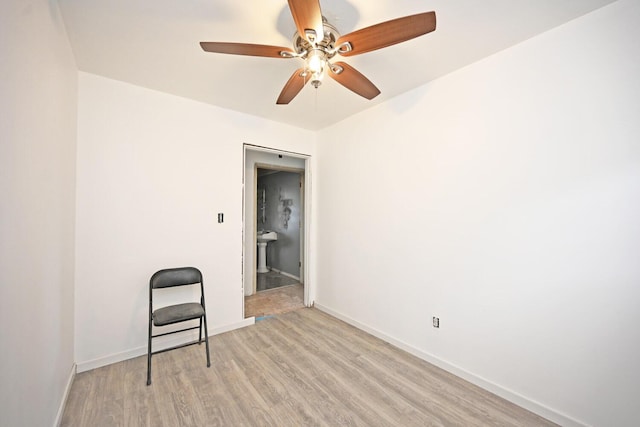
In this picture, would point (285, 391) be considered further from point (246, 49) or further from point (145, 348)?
point (246, 49)

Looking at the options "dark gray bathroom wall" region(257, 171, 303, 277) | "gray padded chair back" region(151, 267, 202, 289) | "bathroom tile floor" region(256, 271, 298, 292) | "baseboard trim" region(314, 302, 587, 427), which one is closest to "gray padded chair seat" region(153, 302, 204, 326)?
"gray padded chair back" region(151, 267, 202, 289)

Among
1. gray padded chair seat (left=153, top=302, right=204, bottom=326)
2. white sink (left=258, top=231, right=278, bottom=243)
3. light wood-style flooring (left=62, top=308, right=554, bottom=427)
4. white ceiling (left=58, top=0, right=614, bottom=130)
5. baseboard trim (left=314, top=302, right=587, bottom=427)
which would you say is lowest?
light wood-style flooring (left=62, top=308, right=554, bottom=427)

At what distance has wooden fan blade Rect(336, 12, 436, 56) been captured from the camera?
3.77ft

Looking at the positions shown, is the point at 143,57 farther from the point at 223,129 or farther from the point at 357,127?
the point at 357,127

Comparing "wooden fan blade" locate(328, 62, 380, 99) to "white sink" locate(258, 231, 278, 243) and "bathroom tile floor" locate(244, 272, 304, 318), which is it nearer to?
"bathroom tile floor" locate(244, 272, 304, 318)

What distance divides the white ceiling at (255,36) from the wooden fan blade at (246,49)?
23 cm


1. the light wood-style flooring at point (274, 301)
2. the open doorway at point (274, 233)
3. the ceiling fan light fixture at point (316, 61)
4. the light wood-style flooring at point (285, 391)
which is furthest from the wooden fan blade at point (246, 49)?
the light wood-style flooring at point (274, 301)

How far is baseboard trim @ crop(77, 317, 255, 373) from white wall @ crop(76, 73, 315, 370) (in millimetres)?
11

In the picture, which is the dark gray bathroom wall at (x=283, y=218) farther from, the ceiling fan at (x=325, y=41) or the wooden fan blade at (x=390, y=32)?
the wooden fan blade at (x=390, y=32)

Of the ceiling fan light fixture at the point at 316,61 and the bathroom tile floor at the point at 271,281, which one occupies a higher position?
the ceiling fan light fixture at the point at 316,61

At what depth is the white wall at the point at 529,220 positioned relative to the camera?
4.66ft

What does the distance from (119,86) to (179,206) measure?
115cm

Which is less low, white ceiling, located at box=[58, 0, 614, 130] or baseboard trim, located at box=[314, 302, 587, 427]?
white ceiling, located at box=[58, 0, 614, 130]

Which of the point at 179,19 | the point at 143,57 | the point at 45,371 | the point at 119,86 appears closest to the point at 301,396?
the point at 45,371
